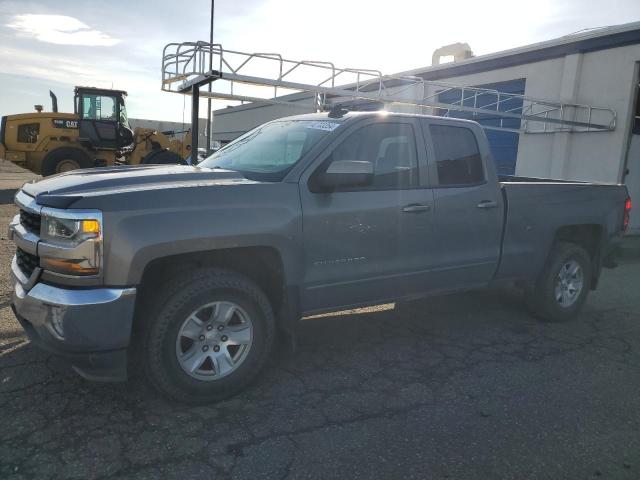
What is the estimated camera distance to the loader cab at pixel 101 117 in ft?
52.6

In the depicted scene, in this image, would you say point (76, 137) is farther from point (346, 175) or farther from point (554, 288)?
point (554, 288)

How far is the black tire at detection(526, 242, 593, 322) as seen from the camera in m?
5.30

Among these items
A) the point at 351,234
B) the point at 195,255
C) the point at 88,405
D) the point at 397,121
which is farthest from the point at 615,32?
the point at 88,405

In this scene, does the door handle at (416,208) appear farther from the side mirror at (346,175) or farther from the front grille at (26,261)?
the front grille at (26,261)

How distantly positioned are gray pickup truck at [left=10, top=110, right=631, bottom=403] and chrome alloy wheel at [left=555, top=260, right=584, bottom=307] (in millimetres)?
536

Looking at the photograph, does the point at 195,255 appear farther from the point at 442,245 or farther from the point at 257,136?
the point at 442,245

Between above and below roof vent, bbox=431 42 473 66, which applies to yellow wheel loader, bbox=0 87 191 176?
below

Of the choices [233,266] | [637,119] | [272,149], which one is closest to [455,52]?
[637,119]

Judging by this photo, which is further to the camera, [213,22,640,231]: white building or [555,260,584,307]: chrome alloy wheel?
[213,22,640,231]: white building

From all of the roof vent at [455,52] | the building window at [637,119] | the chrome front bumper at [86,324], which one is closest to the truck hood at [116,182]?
the chrome front bumper at [86,324]

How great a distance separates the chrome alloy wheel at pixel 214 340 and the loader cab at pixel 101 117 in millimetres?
14460

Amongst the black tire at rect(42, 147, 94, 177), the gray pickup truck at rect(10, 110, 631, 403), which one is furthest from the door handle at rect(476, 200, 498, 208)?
the black tire at rect(42, 147, 94, 177)

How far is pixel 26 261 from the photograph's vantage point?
10.9 feet

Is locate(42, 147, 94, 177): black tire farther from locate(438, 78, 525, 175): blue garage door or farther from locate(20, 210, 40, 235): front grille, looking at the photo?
locate(20, 210, 40, 235): front grille
